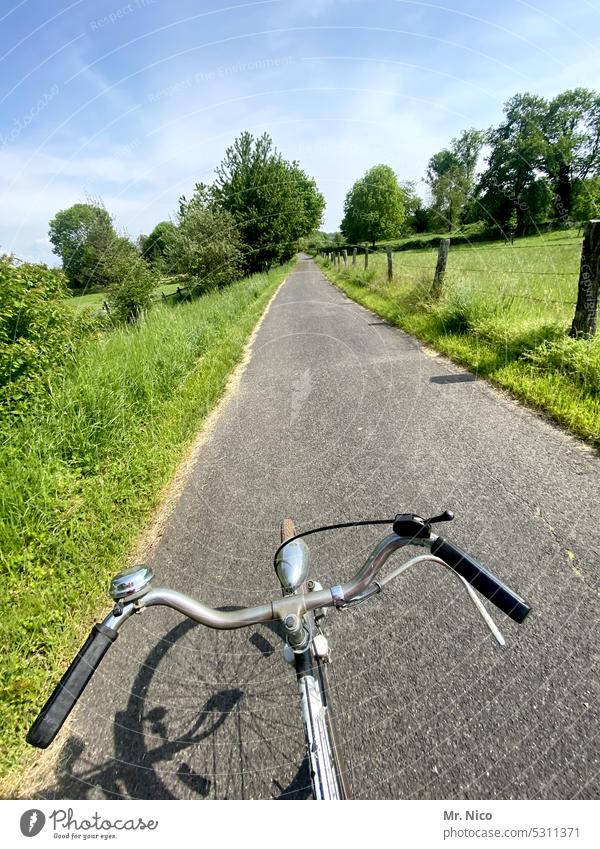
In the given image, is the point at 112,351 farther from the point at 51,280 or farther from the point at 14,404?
the point at 14,404

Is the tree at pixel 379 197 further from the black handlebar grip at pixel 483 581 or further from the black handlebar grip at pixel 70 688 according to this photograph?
the black handlebar grip at pixel 70 688

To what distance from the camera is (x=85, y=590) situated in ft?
7.29

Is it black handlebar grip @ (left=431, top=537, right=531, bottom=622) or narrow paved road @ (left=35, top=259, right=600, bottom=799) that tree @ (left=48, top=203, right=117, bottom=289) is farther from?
black handlebar grip @ (left=431, top=537, right=531, bottom=622)

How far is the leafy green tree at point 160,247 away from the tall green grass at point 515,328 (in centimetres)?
1063

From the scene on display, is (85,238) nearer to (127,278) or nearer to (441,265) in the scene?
(127,278)

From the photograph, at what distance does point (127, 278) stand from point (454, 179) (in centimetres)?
1169

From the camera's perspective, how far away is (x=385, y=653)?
1790 mm

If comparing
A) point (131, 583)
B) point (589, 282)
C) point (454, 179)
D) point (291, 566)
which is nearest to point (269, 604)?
point (291, 566)

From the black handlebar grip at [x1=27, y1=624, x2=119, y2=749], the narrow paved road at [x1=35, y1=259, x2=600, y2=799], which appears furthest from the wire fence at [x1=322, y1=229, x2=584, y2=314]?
the black handlebar grip at [x1=27, y1=624, x2=119, y2=749]

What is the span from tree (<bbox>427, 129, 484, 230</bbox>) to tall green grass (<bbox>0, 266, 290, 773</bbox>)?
620cm

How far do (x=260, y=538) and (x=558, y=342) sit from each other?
4631mm

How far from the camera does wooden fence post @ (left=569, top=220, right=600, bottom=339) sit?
416cm

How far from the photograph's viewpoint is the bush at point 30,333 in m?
3.57
